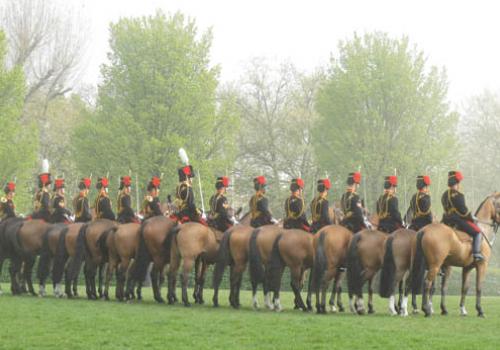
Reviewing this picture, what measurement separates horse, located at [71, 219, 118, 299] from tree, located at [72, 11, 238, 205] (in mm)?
17597

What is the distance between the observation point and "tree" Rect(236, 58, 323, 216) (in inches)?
2088

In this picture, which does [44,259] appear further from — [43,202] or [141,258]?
[141,258]

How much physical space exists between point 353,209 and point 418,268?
2.25 meters

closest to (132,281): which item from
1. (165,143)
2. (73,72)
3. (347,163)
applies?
(165,143)

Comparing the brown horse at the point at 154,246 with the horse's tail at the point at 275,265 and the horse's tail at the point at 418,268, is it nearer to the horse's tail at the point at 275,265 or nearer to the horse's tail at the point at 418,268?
the horse's tail at the point at 275,265

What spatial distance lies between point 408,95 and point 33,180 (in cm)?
2067

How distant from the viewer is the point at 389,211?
62.4ft

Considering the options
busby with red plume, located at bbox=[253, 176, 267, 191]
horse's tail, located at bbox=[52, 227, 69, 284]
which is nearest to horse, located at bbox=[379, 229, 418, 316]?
busby with red plume, located at bbox=[253, 176, 267, 191]

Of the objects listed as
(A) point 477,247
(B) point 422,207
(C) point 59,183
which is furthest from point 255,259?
(C) point 59,183

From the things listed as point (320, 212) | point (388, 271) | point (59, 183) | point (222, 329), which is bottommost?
point (222, 329)

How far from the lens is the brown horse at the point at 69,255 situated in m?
21.8

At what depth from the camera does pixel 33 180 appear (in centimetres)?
4819

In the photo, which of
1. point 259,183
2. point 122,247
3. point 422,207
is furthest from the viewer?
point 122,247

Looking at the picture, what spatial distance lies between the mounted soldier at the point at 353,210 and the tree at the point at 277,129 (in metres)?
31.5
